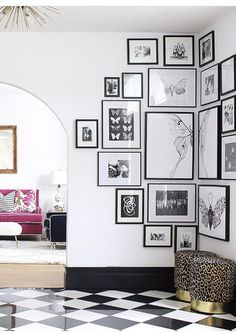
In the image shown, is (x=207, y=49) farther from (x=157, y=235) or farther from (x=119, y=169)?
(x=157, y=235)

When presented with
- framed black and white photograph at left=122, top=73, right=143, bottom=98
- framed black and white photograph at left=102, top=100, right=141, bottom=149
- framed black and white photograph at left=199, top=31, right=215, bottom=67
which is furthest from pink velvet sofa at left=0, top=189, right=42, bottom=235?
framed black and white photograph at left=199, top=31, right=215, bottom=67

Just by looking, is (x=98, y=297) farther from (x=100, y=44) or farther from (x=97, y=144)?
(x=100, y=44)

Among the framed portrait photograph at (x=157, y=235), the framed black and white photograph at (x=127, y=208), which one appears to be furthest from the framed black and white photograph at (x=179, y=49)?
the framed portrait photograph at (x=157, y=235)

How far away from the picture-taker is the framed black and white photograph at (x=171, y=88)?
515 cm

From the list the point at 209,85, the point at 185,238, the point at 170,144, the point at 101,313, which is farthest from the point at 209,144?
the point at 101,313

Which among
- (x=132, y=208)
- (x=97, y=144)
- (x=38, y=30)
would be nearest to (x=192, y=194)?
(x=132, y=208)

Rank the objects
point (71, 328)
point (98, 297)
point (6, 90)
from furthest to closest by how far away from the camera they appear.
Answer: point (6, 90) → point (98, 297) → point (71, 328)

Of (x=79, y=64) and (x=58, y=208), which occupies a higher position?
(x=79, y=64)

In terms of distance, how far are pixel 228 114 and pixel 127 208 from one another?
5.21 feet

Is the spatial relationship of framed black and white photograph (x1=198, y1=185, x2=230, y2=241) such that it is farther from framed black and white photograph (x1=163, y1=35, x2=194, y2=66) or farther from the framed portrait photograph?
framed black and white photograph (x1=163, y1=35, x2=194, y2=66)

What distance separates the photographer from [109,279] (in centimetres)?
509

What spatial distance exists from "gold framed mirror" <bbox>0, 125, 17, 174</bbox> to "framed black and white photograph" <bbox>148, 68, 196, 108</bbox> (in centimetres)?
558

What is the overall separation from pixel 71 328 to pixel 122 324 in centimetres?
44

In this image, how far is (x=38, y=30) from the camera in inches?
198
